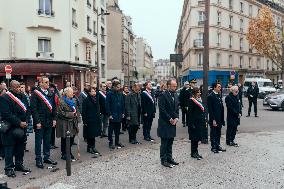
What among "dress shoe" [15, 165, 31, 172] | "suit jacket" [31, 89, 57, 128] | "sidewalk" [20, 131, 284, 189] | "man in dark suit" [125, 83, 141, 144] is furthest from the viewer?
"man in dark suit" [125, 83, 141, 144]

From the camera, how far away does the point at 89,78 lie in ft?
120

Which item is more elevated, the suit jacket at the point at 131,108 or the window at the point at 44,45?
the window at the point at 44,45

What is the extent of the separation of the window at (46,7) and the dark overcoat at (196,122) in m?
22.1

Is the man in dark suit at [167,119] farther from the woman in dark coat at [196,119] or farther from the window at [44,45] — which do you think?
the window at [44,45]

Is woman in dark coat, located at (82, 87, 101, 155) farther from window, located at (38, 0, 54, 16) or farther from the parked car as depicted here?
window, located at (38, 0, 54, 16)

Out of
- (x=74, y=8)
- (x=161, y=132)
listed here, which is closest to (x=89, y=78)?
(x=74, y=8)

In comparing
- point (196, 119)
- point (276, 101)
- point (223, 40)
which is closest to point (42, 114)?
point (196, 119)

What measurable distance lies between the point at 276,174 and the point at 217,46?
4449 centimetres

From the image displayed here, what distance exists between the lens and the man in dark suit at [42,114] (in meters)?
7.66

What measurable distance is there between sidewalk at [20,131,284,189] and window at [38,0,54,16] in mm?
20808

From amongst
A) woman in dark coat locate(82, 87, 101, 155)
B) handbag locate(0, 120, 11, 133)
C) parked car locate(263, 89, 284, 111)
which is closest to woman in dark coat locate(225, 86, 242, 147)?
Answer: woman in dark coat locate(82, 87, 101, 155)

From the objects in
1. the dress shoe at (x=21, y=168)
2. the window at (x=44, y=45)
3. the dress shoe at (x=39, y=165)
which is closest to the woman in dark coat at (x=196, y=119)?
the dress shoe at (x=39, y=165)

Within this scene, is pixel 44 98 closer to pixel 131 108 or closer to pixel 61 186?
pixel 61 186

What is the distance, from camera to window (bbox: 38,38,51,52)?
27.5 metres
